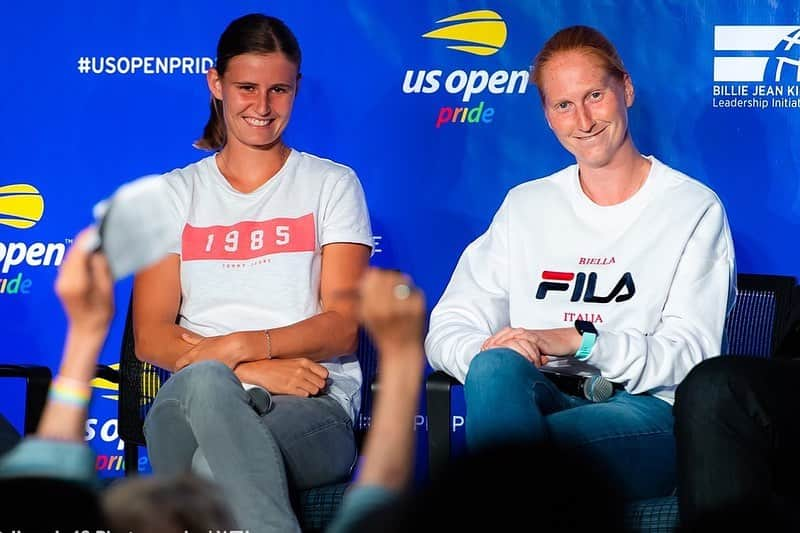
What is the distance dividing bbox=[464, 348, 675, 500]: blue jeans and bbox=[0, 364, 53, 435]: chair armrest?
103cm

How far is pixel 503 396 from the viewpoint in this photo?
2439mm

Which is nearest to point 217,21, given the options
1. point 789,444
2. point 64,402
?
point 789,444

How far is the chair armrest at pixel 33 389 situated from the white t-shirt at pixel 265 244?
1.17 ft

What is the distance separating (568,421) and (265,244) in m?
0.90

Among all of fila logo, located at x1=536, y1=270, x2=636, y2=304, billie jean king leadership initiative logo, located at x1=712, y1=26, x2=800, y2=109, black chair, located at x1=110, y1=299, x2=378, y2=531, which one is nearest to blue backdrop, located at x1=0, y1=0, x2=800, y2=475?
billie jean king leadership initiative logo, located at x1=712, y1=26, x2=800, y2=109

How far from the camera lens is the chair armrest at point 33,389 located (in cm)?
290

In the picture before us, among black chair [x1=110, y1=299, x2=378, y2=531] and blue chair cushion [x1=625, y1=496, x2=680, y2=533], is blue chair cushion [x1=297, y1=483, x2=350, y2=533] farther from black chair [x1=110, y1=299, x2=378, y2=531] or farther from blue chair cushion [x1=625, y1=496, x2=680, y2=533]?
blue chair cushion [x1=625, y1=496, x2=680, y2=533]

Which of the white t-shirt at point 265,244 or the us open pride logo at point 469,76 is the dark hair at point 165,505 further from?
the us open pride logo at point 469,76

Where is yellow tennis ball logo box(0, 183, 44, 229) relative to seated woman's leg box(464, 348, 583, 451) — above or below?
above

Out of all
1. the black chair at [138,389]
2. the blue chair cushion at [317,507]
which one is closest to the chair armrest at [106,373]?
the black chair at [138,389]

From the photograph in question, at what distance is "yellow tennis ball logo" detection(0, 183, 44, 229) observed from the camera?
4.16 m

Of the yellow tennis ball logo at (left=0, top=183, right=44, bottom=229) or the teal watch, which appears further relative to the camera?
the yellow tennis ball logo at (left=0, top=183, right=44, bottom=229)

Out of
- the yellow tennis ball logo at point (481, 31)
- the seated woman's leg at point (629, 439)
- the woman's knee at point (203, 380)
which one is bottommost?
the seated woman's leg at point (629, 439)

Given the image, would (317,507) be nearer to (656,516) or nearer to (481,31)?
(656,516)
